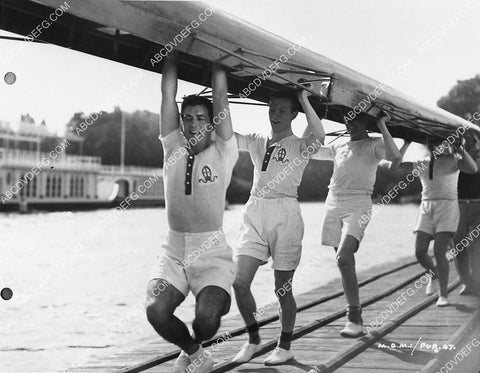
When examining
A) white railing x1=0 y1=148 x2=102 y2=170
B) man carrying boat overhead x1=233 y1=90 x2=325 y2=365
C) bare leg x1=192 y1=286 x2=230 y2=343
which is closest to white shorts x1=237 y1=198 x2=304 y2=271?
man carrying boat overhead x1=233 y1=90 x2=325 y2=365

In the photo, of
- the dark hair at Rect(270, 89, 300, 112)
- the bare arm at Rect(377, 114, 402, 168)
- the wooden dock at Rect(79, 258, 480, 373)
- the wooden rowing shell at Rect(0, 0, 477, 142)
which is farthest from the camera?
the bare arm at Rect(377, 114, 402, 168)

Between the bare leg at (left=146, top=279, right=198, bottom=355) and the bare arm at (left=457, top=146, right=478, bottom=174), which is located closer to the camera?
the bare leg at (left=146, top=279, right=198, bottom=355)

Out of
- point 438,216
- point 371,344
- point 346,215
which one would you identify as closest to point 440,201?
point 438,216

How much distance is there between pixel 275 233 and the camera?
3.81m

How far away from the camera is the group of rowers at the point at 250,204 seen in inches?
121

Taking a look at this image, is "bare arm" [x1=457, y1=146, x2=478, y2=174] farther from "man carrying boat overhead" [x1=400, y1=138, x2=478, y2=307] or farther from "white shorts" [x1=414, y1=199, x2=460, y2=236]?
"white shorts" [x1=414, y1=199, x2=460, y2=236]

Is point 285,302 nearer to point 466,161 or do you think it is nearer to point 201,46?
Answer: point 201,46

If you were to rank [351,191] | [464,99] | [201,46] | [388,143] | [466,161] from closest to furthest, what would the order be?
[201,46]
[388,143]
[351,191]
[464,99]
[466,161]

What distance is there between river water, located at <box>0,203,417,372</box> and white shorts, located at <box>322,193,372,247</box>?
746 mm

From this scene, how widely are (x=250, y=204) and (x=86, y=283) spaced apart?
13753 mm

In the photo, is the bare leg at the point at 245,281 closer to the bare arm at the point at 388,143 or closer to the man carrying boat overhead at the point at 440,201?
the bare arm at the point at 388,143

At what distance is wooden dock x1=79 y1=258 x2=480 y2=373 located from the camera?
13.1 feet

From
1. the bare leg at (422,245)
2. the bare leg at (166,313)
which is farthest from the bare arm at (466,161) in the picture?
the bare leg at (166,313)

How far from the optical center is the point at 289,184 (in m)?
3.84
